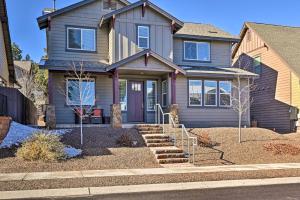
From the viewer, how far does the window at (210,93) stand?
22.5m

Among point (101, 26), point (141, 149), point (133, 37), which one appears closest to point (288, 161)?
point (141, 149)

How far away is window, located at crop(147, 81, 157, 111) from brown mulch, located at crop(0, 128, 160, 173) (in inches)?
192

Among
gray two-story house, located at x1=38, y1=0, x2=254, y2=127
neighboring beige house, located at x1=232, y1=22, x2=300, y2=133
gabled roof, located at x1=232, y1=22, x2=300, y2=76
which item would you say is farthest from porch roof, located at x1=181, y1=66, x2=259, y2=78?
gabled roof, located at x1=232, y1=22, x2=300, y2=76

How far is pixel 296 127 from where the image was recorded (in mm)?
24219

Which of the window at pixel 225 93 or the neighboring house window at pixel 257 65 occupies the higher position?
the neighboring house window at pixel 257 65

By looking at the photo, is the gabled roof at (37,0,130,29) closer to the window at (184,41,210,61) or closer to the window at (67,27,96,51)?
the window at (67,27,96,51)

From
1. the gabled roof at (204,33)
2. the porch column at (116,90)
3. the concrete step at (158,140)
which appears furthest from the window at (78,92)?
the gabled roof at (204,33)

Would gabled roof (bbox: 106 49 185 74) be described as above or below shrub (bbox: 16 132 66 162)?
above

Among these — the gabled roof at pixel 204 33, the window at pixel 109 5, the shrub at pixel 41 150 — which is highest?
the window at pixel 109 5

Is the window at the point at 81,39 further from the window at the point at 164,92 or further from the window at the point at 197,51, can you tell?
the window at the point at 197,51

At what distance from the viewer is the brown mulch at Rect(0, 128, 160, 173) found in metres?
12.8

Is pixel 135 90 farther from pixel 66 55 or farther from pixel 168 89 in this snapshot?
pixel 66 55

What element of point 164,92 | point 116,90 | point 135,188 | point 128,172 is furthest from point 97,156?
point 164,92

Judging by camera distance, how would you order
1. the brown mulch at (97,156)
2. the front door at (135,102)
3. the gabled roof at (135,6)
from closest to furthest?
the brown mulch at (97,156) → the gabled roof at (135,6) → the front door at (135,102)
